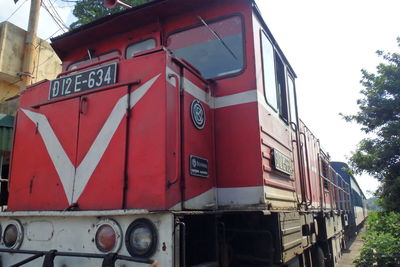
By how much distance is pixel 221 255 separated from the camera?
2760 mm

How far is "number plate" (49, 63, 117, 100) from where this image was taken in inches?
112

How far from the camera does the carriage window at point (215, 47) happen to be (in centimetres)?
336

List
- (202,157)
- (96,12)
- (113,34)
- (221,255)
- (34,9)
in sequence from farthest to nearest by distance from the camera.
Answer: (96,12)
(34,9)
(113,34)
(202,157)
(221,255)

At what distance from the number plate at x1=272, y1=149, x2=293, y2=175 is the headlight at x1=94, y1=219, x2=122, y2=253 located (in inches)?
70.6

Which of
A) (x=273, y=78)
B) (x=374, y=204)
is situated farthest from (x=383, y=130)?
(x=273, y=78)

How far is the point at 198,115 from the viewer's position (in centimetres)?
298

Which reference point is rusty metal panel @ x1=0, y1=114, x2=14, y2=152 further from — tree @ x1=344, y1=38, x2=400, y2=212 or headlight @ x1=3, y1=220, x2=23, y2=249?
tree @ x1=344, y1=38, x2=400, y2=212

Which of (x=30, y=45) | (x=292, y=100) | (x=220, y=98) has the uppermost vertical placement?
(x=30, y=45)

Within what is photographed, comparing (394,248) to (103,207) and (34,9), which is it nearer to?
(103,207)

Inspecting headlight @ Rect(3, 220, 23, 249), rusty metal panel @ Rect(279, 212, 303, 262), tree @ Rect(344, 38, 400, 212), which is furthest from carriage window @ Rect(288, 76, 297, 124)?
tree @ Rect(344, 38, 400, 212)

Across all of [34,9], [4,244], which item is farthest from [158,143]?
[34,9]

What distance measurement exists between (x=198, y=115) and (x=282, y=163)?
1.34 m

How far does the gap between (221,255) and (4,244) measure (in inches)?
Result: 72.4

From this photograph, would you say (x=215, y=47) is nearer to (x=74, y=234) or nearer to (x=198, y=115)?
(x=198, y=115)
